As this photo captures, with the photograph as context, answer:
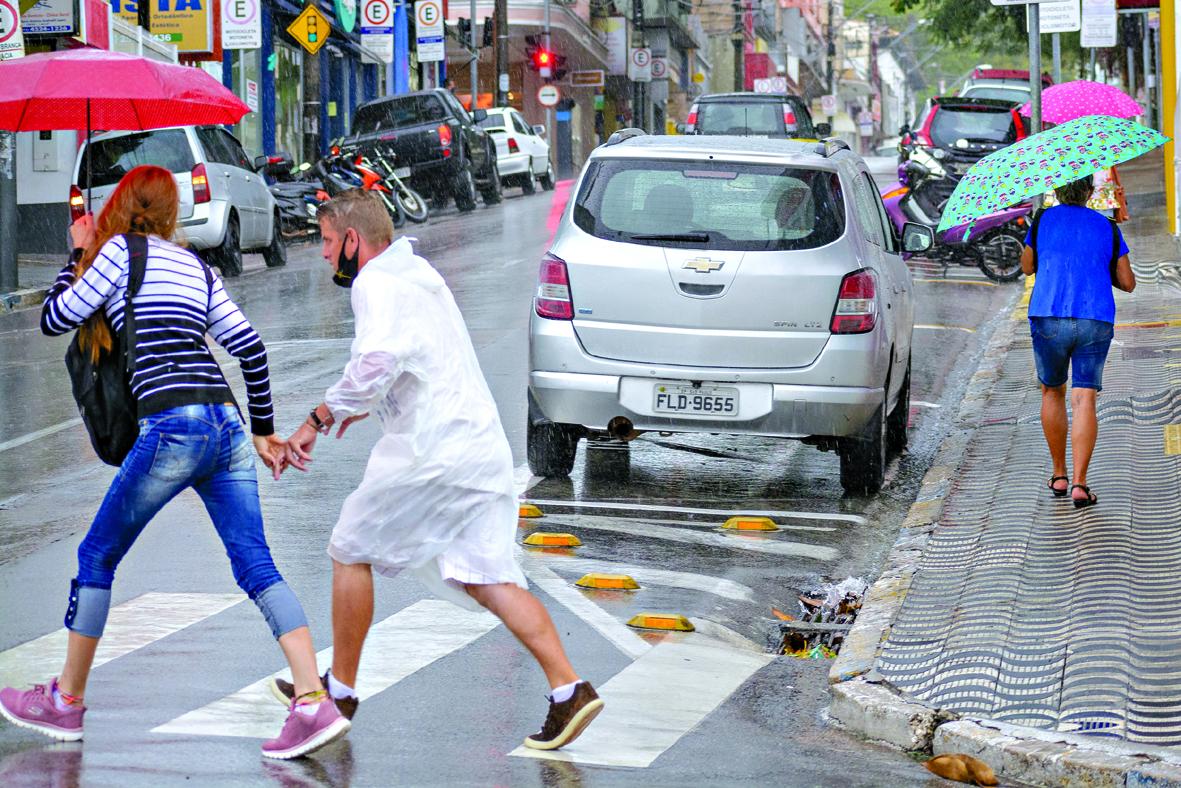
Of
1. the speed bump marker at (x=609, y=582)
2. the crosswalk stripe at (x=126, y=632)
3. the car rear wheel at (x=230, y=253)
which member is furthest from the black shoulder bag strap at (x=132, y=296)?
the car rear wheel at (x=230, y=253)

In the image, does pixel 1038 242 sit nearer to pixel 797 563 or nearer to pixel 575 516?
pixel 797 563

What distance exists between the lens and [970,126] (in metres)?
27.2

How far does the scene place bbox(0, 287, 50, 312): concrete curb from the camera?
19.5 m

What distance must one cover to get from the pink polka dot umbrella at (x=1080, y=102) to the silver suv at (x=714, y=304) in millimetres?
4399

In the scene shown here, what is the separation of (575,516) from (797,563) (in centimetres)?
127

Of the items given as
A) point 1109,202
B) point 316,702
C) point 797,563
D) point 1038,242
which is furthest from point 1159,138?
point 1109,202

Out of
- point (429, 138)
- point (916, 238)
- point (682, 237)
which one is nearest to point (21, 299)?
point (916, 238)

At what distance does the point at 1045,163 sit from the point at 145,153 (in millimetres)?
14780

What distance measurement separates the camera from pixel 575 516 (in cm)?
932

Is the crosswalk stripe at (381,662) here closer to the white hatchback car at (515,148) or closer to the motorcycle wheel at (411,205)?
the motorcycle wheel at (411,205)

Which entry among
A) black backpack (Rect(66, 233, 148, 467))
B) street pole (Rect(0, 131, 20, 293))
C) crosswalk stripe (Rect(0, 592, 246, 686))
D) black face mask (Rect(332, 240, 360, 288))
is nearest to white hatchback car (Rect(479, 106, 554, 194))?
street pole (Rect(0, 131, 20, 293))

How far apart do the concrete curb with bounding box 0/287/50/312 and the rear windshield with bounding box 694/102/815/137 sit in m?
15.7

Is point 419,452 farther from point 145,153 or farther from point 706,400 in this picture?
point 145,153

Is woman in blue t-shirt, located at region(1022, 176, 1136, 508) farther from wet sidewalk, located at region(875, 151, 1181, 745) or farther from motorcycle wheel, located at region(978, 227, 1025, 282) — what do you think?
motorcycle wheel, located at region(978, 227, 1025, 282)
